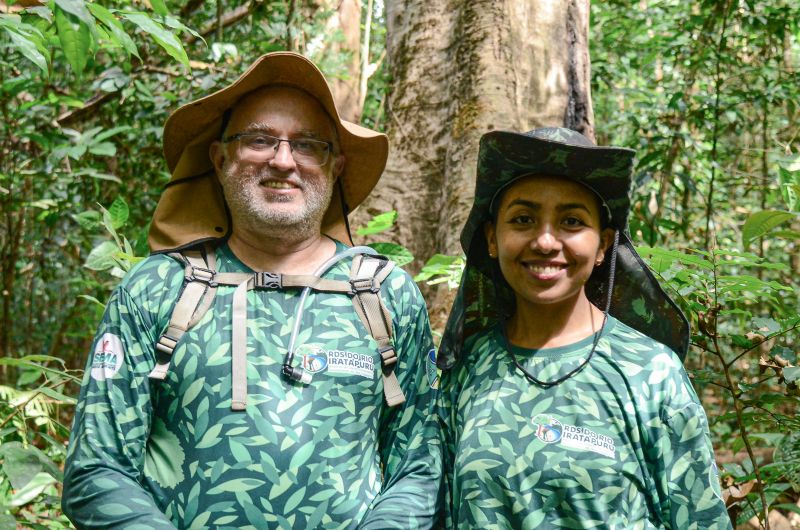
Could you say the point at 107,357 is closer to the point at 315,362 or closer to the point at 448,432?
the point at 315,362

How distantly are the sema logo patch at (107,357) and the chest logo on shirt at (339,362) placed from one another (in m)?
0.54

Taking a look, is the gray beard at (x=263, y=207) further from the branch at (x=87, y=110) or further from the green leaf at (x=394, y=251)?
the branch at (x=87, y=110)

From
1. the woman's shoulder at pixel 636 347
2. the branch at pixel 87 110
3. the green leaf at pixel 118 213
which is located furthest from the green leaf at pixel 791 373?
the branch at pixel 87 110

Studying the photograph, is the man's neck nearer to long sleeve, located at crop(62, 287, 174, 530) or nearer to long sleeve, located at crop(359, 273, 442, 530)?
long sleeve, located at crop(359, 273, 442, 530)

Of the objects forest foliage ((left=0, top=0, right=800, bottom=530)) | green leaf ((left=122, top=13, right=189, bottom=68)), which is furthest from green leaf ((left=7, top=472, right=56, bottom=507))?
green leaf ((left=122, top=13, right=189, bottom=68))

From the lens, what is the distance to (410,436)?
248cm

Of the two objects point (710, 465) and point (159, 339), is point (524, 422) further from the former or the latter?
point (159, 339)

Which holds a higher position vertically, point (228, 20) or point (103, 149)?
point (228, 20)

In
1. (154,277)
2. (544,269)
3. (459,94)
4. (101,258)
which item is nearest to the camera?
(544,269)

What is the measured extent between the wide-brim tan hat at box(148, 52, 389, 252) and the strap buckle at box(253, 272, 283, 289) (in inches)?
9.6

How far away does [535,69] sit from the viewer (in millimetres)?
3836

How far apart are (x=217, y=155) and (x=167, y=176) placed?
3.49 metres

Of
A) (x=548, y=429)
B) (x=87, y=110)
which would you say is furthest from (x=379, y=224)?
(x=87, y=110)

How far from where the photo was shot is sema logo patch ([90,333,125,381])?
2.21 meters
